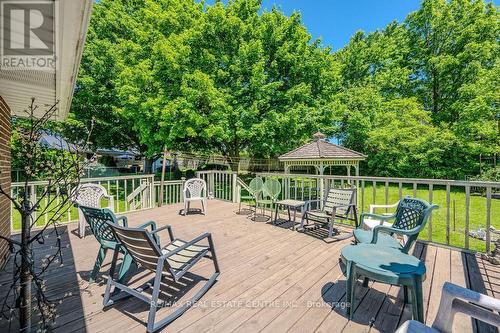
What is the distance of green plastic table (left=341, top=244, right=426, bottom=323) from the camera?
6.25 ft

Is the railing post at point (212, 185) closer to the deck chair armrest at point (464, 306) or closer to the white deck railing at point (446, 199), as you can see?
the white deck railing at point (446, 199)

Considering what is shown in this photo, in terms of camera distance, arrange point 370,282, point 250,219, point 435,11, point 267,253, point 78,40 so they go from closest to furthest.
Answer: point 78,40 < point 370,282 < point 267,253 < point 250,219 < point 435,11

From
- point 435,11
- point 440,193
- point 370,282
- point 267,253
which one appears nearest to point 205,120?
point 267,253

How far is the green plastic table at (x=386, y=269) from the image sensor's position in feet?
6.25

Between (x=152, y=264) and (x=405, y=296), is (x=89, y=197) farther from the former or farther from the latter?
(x=405, y=296)

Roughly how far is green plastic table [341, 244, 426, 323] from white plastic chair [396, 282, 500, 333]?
40 centimetres

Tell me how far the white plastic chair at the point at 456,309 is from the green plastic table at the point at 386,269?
0.40m

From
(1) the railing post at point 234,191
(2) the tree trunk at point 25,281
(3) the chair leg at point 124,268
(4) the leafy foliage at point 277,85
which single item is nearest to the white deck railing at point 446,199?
(1) the railing post at point 234,191

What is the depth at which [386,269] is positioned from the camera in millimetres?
2004

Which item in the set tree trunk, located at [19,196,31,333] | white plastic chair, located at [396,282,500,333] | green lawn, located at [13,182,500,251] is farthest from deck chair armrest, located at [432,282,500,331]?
green lawn, located at [13,182,500,251]

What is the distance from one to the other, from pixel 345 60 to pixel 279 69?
8.50 metres

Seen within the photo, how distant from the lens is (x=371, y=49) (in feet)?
56.3

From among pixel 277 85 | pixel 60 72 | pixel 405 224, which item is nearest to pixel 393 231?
pixel 405 224

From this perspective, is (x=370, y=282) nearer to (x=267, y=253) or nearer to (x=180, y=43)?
(x=267, y=253)
